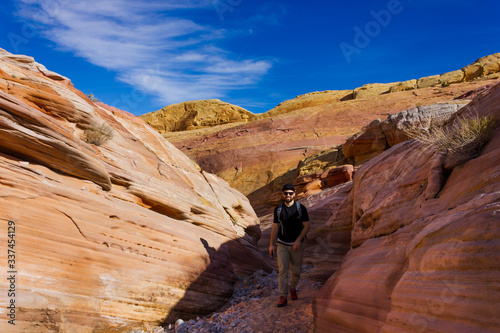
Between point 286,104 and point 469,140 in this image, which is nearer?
point 469,140

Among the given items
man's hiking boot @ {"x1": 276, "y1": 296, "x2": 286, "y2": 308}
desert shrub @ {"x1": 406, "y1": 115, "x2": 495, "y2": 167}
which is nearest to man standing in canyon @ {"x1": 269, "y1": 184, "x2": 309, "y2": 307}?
man's hiking boot @ {"x1": 276, "y1": 296, "x2": 286, "y2": 308}

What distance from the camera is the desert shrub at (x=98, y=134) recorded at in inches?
320

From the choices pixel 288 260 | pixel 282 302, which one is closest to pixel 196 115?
pixel 288 260

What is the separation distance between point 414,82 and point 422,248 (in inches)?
1635

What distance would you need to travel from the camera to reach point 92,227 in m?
6.22

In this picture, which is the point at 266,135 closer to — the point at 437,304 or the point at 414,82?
the point at 414,82

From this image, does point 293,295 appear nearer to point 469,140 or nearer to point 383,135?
point 469,140

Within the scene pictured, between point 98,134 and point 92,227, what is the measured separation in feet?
9.32

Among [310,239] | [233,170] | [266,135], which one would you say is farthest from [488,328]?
[266,135]

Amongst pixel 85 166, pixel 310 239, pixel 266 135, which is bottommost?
pixel 310 239

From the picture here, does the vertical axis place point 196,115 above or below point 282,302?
above

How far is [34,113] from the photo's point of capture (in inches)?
254

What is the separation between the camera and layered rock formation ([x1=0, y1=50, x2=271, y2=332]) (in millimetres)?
5398

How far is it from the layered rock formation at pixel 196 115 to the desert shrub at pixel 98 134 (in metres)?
43.1
